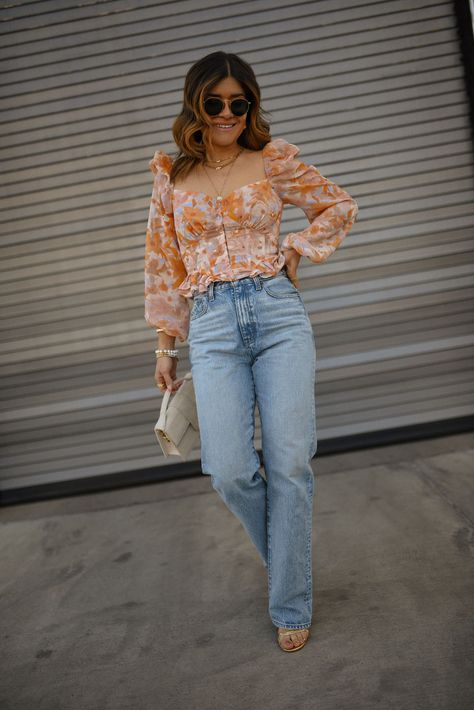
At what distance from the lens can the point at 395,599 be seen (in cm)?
232

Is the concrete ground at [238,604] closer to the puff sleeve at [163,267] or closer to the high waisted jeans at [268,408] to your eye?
the high waisted jeans at [268,408]

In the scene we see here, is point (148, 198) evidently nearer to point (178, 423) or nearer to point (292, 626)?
point (178, 423)

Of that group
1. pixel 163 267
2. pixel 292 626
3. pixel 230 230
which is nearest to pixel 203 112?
pixel 230 230

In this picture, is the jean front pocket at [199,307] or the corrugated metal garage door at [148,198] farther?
the corrugated metal garage door at [148,198]

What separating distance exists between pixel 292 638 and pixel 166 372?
1.09 metres

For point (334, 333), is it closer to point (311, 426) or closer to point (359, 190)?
point (359, 190)

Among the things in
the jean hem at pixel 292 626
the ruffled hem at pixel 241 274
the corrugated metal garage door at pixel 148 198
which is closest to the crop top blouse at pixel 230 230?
the ruffled hem at pixel 241 274

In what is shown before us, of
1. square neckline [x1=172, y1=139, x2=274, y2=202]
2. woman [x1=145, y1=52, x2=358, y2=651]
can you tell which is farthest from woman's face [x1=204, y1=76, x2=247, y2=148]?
square neckline [x1=172, y1=139, x2=274, y2=202]

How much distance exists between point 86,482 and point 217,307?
270 centimetres

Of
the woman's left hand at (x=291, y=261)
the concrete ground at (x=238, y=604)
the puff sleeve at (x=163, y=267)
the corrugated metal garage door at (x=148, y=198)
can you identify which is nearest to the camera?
the concrete ground at (x=238, y=604)

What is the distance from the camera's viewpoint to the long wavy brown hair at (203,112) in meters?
2.16

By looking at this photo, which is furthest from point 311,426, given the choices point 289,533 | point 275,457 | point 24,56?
point 24,56

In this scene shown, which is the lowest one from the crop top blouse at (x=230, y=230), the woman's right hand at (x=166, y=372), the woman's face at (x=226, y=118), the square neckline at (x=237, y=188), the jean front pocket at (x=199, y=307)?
the woman's right hand at (x=166, y=372)

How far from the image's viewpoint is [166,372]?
2434mm
